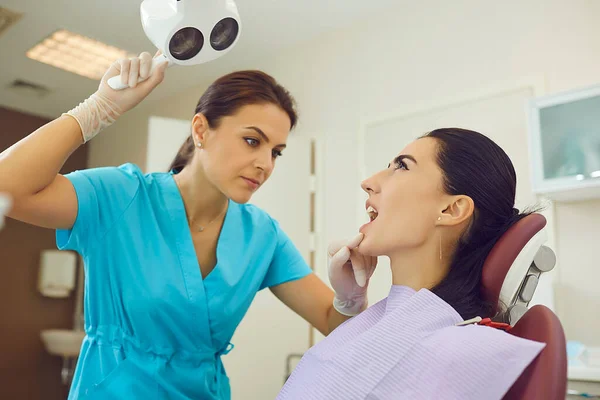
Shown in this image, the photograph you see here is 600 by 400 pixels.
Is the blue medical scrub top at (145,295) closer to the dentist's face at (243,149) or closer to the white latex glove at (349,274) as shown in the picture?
the dentist's face at (243,149)

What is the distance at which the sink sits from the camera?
12.6ft

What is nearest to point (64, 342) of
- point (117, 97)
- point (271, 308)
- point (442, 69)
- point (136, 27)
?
point (271, 308)

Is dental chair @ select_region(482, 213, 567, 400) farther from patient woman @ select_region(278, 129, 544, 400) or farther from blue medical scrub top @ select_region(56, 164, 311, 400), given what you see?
blue medical scrub top @ select_region(56, 164, 311, 400)

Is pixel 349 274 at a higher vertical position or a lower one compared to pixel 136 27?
lower

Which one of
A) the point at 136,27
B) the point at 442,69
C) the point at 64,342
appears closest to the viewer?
the point at 442,69

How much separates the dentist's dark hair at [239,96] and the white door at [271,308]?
1.45 metres

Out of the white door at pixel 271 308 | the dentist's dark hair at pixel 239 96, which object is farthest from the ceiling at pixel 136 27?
the dentist's dark hair at pixel 239 96

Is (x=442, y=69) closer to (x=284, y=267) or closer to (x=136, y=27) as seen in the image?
(x=284, y=267)

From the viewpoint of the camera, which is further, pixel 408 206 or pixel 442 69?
pixel 442 69

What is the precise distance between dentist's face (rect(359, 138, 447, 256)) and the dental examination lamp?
17.2 inches

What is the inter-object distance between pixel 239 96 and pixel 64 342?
3.18m

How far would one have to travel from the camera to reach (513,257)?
0.90 meters

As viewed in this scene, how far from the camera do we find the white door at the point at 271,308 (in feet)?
9.12

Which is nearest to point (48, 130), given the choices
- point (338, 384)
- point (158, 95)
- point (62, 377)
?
point (338, 384)
